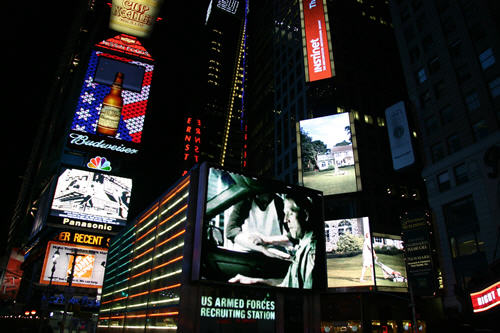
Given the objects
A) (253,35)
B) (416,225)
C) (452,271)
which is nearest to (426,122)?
(416,225)

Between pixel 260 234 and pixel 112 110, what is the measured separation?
22671 millimetres

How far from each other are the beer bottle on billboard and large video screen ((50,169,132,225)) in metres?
8.48

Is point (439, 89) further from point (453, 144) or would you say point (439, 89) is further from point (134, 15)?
point (134, 15)

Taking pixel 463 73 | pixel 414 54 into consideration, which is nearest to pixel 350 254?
pixel 463 73

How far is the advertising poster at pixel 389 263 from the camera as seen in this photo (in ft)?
140

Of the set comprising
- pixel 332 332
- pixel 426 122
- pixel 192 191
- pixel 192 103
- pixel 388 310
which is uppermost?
pixel 192 103

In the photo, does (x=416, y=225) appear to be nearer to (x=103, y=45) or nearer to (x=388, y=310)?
(x=388, y=310)

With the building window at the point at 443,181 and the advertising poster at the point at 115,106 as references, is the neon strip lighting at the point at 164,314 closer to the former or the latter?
the advertising poster at the point at 115,106

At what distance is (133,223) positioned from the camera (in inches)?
1489

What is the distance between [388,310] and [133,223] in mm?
34403

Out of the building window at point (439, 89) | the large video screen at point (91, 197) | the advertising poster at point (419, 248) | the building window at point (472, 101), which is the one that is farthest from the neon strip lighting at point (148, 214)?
the building window at point (439, 89)

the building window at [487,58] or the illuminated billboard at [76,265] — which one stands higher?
the building window at [487,58]

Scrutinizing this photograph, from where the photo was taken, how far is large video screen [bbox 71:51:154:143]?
35875mm

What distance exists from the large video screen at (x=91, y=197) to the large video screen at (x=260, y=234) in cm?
2235
